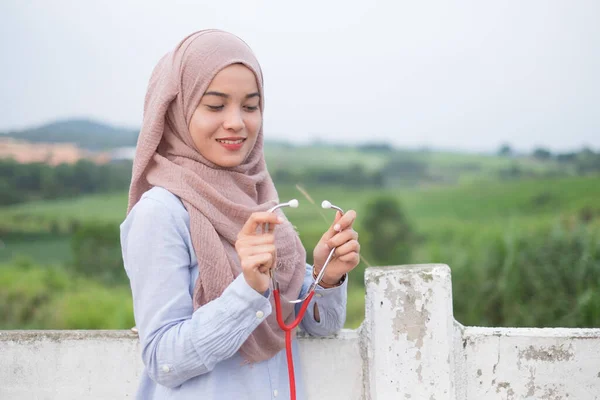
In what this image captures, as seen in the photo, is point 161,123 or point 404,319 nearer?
point 161,123

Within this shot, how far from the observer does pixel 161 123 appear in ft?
4.55

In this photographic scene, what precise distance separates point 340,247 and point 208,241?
0.30 metres

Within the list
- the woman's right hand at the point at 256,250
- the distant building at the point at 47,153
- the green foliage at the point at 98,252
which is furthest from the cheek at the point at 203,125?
the distant building at the point at 47,153

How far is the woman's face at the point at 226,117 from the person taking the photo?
1.36 meters

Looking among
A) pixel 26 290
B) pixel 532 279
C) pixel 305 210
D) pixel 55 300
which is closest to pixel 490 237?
pixel 532 279

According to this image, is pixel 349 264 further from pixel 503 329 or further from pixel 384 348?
pixel 503 329

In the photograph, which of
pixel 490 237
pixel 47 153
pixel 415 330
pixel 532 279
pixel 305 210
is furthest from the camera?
pixel 47 153

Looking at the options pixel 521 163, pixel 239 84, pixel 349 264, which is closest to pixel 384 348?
pixel 349 264

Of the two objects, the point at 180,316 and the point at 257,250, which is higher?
the point at 257,250

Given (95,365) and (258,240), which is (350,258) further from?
(95,365)

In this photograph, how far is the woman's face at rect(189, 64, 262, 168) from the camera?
1.36 meters

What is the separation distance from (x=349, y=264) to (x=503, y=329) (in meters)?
0.58

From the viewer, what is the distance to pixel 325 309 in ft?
5.38

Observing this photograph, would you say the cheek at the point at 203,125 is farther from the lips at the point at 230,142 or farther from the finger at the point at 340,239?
the finger at the point at 340,239
